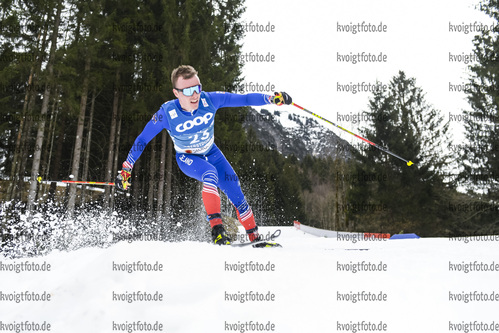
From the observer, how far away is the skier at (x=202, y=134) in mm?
3943

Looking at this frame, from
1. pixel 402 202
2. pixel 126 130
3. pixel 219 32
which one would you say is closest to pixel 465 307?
pixel 219 32

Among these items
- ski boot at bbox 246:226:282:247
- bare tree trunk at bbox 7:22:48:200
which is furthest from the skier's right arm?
bare tree trunk at bbox 7:22:48:200

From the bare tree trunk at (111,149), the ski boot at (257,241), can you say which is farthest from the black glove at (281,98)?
the bare tree trunk at (111,149)

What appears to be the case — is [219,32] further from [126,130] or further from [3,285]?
[3,285]

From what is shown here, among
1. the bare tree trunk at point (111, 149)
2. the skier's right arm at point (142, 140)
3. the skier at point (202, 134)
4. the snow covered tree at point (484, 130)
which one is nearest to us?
the skier at point (202, 134)

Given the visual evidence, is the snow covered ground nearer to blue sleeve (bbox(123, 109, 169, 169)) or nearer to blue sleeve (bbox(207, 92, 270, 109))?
blue sleeve (bbox(123, 109, 169, 169))

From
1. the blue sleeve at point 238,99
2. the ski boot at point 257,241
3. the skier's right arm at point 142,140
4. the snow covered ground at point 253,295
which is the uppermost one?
the blue sleeve at point 238,99

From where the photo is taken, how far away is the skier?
12.9 feet

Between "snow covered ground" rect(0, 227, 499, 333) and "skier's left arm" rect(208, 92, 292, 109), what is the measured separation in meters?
2.18

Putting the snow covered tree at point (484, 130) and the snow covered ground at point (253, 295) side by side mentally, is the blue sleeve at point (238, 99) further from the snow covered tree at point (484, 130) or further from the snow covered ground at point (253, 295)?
the snow covered tree at point (484, 130)

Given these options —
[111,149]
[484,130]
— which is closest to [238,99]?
[111,149]

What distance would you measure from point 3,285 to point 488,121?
19038 millimetres

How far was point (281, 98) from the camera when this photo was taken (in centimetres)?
418

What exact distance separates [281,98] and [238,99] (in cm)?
54
